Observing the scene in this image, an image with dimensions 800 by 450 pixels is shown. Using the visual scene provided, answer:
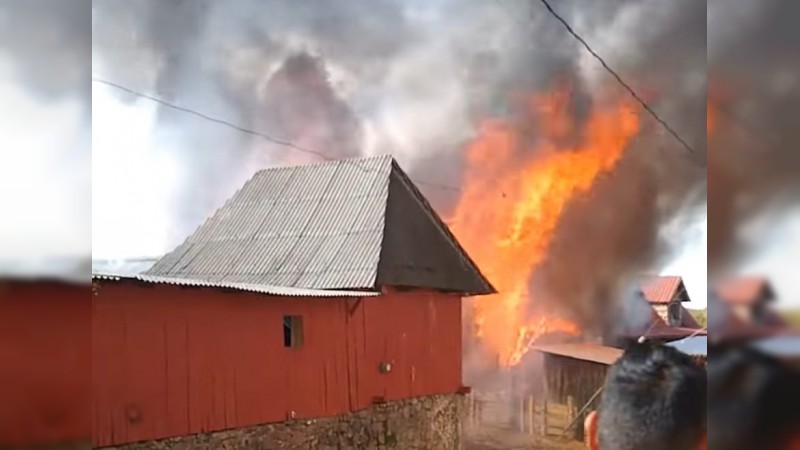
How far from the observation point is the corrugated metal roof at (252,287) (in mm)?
3801

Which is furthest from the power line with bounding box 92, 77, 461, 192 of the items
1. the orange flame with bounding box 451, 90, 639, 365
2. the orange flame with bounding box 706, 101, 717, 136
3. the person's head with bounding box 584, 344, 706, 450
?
the orange flame with bounding box 706, 101, 717, 136

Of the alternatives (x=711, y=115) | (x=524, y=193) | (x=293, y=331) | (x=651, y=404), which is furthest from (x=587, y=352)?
(x=711, y=115)

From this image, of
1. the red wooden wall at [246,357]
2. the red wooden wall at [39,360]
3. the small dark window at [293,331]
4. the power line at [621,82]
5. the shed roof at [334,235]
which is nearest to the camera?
the red wooden wall at [39,360]

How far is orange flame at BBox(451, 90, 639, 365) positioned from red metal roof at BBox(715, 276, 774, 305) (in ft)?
6.87

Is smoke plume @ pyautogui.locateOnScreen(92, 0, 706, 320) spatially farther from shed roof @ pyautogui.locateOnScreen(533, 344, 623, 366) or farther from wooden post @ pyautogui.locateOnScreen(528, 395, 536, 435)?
wooden post @ pyautogui.locateOnScreen(528, 395, 536, 435)

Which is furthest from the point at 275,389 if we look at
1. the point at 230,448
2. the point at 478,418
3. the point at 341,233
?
the point at 478,418

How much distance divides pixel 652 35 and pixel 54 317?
12.4 feet

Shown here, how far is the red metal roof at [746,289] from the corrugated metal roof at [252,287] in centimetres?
223

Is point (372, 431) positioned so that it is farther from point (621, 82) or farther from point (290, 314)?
point (621, 82)

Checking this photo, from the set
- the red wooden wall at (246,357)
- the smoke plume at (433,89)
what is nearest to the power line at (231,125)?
the smoke plume at (433,89)

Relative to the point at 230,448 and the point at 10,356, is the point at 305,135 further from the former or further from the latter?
the point at 10,356

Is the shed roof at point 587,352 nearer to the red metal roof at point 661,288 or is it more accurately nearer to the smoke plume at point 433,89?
the smoke plume at point 433,89

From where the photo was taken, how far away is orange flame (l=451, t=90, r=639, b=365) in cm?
491

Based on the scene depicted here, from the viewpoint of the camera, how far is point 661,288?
4863 mm
